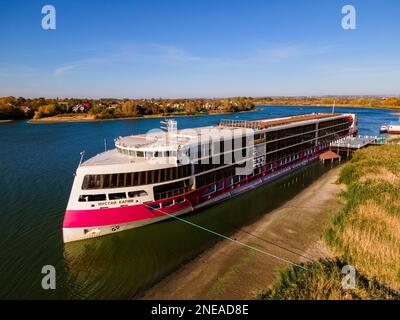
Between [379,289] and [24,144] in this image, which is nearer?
[379,289]

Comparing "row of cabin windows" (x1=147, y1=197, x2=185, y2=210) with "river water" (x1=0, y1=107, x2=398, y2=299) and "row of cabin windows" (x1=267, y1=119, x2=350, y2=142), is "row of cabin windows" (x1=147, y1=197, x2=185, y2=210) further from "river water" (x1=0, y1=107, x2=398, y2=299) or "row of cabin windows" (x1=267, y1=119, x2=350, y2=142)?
"row of cabin windows" (x1=267, y1=119, x2=350, y2=142)

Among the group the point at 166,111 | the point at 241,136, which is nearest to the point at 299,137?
the point at 241,136

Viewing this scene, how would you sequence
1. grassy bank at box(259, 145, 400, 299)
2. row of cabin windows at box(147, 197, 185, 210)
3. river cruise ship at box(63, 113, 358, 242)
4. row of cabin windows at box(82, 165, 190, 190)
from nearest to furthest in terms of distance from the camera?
1. grassy bank at box(259, 145, 400, 299)
2. row of cabin windows at box(82, 165, 190, 190)
3. river cruise ship at box(63, 113, 358, 242)
4. row of cabin windows at box(147, 197, 185, 210)

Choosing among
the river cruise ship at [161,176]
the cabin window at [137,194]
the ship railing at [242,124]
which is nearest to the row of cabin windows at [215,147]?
the river cruise ship at [161,176]

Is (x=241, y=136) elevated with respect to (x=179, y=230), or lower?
elevated

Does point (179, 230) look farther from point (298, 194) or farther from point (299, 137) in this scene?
point (299, 137)

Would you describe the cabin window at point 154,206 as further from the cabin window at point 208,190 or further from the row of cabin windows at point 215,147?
the cabin window at point 208,190

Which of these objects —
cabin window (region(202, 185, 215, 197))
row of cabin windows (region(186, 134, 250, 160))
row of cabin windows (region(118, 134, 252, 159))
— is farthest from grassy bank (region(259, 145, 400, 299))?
row of cabin windows (region(118, 134, 252, 159))

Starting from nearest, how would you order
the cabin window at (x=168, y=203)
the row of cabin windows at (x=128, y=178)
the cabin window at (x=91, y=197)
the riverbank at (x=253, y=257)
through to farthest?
the riverbank at (x=253, y=257) < the cabin window at (x=91, y=197) < the row of cabin windows at (x=128, y=178) < the cabin window at (x=168, y=203)
